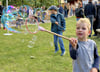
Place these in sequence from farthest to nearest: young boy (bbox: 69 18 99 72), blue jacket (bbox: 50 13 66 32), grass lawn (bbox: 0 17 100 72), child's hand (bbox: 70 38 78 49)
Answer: blue jacket (bbox: 50 13 66 32) < grass lawn (bbox: 0 17 100 72) < young boy (bbox: 69 18 99 72) < child's hand (bbox: 70 38 78 49)

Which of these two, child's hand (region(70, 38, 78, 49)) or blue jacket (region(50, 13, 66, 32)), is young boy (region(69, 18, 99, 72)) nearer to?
child's hand (region(70, 38, 78, 49))

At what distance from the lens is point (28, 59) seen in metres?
5.99

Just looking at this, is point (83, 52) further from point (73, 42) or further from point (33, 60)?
point (33, 60)

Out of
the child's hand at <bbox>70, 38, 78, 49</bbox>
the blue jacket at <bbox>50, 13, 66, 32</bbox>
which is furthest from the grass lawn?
the child's hand at <bbox>70, 38, 78, 49</bbox>

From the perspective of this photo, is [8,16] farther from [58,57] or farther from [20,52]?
[58,57]

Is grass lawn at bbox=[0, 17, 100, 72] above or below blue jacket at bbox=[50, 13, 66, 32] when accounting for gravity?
below

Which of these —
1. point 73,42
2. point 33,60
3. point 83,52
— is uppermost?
point 73,42

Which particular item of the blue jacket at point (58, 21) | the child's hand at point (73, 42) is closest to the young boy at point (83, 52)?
the child's hand at point (73, 42)

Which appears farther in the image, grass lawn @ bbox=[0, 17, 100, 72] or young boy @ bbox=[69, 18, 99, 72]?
grass lawn @ bbox=[0, 17, 100, 72]

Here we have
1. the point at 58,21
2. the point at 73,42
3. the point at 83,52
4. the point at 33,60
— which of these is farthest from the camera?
the point at 58,21

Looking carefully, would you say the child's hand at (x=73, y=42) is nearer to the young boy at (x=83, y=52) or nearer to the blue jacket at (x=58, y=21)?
the young boy at (x=83, y=52)

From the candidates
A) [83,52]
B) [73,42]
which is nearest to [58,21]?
[83,52]

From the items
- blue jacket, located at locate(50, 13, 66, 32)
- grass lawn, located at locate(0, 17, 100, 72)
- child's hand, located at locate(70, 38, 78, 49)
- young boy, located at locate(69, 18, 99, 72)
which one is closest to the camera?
child's hand, located at locate(70, 38, 78, 49)

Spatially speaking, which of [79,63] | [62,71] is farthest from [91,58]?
[62,71]
